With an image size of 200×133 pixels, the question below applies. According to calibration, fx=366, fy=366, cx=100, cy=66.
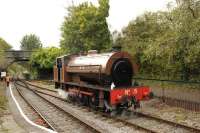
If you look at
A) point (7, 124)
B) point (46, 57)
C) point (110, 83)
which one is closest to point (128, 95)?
point (110, 83)

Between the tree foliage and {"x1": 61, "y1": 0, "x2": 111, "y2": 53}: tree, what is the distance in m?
10.8

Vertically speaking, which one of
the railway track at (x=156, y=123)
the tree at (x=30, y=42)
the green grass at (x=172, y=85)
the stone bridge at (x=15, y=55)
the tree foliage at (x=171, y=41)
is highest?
the tree at (x=30, y=42)

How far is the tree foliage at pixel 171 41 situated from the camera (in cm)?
1631

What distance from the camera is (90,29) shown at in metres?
37.0

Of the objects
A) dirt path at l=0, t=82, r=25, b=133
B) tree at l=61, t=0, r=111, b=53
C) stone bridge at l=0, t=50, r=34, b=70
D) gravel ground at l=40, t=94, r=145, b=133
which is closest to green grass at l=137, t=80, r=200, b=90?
gravel ground at l=40, t=94, r=145, b=133

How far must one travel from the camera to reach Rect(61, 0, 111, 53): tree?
36.5 m

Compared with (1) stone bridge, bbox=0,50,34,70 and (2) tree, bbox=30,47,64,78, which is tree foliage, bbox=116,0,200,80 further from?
(1) stone bridge, bbox=0,50,34,70

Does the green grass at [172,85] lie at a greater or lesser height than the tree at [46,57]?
lesser

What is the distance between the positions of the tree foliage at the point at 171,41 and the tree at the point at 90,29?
10839 millimetres

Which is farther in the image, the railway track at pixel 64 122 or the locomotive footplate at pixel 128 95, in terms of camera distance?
the locomotive footplate at pixel 128 95

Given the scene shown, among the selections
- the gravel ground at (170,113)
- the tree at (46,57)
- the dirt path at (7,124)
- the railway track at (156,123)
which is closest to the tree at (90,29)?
the gravel ground at (170,113)

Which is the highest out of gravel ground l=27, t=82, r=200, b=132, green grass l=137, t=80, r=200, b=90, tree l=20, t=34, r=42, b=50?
tree l=20, t=34, r=42, b=50

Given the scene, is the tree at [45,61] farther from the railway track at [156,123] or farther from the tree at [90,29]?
the railway track at [156,123]

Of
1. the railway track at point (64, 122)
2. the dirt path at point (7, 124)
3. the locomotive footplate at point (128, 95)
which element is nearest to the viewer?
the dirt path at point (7, 124)
